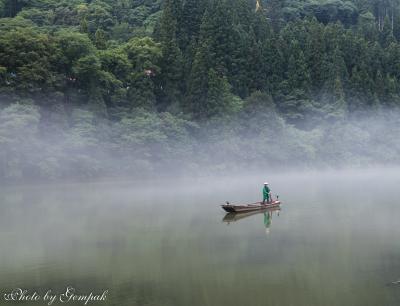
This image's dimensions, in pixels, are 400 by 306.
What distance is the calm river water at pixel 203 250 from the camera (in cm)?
1465

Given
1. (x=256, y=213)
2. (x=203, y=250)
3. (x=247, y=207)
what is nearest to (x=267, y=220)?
(x=247, y=207)

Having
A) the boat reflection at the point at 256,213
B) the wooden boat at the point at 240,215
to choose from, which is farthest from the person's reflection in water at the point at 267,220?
the wooden boat at the point at 240,215

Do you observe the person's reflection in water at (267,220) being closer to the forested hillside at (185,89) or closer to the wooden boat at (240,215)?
the wooden boat at (240,215)

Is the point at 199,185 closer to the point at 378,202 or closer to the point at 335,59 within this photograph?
the point at 378,202

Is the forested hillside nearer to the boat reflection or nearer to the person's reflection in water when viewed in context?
the boat reflection

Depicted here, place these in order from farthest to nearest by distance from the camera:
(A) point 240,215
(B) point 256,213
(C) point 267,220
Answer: (B) point 256,213
(A) point 240,215
(C) point 267,220

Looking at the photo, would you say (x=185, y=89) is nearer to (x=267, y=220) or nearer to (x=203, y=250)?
(x=267, y=220)

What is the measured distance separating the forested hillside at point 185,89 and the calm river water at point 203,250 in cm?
1559

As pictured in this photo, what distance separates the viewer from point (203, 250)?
19.8 metres

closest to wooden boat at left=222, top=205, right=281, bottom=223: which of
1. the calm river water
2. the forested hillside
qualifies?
the calm river water

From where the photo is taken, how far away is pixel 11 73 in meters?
50.2

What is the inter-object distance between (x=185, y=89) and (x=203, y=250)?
45095 millimetres

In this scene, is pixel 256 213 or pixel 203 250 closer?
pixel 203 250

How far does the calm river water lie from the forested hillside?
15593mm
